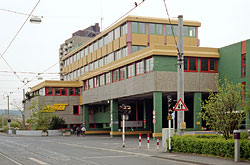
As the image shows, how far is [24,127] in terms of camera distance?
7338cm

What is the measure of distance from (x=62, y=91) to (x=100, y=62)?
26.6ft

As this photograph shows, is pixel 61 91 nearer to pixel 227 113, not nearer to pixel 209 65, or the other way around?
pixel 209 65

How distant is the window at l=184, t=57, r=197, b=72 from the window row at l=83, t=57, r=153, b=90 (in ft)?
11.8

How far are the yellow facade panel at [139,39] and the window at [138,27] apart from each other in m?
0.60

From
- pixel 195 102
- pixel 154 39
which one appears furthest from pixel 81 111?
pixel 195 102

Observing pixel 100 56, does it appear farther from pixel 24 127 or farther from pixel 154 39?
pixel 24 127

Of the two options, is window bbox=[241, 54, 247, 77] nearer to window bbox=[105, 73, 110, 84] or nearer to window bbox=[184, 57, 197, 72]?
window bbox=[184, 57, 197, 72]

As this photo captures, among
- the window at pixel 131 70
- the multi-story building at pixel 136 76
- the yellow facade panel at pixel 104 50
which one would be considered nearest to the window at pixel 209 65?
the multi-story building at pixel 136 76

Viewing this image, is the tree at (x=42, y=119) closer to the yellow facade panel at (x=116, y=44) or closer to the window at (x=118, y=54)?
the window at (x=118, y=54)

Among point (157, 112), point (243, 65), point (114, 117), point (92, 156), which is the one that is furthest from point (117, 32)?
point (92, 156)

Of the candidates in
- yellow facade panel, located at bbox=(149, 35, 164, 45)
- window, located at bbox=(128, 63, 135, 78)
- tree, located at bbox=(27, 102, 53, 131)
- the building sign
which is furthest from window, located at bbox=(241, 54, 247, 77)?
the building sign

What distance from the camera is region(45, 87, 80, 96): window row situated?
65875mm

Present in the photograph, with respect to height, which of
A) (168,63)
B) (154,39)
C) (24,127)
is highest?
(154,39)

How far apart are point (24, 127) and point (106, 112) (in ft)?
67.7
